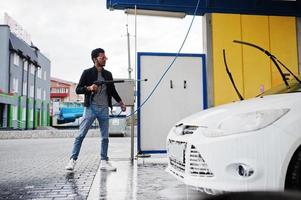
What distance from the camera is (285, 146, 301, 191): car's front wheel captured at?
2.53 meters

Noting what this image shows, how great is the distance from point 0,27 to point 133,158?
31437 mm

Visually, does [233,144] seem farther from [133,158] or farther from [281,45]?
[281,45]

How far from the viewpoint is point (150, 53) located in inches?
257

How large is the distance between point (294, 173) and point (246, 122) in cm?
48

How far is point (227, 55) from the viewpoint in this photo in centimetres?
691

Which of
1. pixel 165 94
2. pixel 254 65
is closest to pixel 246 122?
pixel 165 94

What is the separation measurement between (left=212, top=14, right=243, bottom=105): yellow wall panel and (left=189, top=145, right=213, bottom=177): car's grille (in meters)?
4.01

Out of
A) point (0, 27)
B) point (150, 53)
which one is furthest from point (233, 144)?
point (0, 27)

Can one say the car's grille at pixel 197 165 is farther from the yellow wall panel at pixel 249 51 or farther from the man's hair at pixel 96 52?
the yellow wall panel at pixel 249 51

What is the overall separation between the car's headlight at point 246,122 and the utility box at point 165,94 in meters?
3.59

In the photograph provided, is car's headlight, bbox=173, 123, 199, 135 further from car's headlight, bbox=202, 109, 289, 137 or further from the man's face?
the man's face

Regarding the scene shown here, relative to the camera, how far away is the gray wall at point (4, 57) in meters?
33.5

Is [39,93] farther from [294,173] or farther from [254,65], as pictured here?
[294,173]

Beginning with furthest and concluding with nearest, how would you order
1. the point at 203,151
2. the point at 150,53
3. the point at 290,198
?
the point at 150,53, the point at 203,151, the point at 290,198
